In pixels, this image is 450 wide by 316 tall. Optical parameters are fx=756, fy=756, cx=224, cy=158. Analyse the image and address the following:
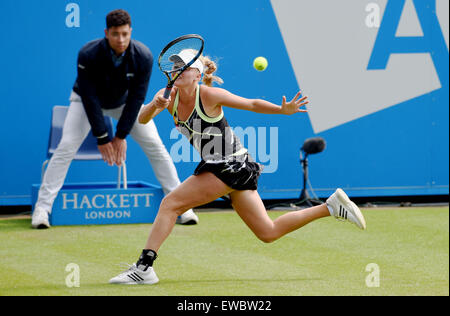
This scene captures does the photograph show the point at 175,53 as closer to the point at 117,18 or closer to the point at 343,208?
the point at 343,208

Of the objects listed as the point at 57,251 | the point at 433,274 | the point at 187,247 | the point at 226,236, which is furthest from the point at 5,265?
the point at 433,274

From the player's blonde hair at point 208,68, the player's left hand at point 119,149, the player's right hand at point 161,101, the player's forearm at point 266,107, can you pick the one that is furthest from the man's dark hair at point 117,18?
the player's forearm at point 266,107

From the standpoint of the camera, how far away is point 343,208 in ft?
14.5

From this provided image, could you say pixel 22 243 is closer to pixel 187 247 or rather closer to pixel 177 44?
pixel 187 247

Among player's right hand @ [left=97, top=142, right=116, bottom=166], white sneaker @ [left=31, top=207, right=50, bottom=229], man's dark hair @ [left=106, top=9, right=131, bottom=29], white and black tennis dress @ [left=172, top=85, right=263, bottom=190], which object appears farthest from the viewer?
white sneaker @ [left=31, top=207, right=50, bottom=229]

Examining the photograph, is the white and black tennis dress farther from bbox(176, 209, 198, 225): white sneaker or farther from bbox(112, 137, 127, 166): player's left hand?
bbox(176, 209, 198, 225): white sneaker

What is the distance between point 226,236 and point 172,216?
80.3 inches

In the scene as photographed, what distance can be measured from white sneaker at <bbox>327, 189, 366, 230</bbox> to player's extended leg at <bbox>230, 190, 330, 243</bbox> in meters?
0.05

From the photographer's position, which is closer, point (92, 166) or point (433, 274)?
point (433, 274)

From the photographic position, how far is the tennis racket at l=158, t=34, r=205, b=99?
427 centimetres

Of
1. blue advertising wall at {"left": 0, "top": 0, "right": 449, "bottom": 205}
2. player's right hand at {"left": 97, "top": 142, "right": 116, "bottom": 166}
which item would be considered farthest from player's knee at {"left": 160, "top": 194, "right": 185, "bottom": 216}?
blue advertising wall at {"left": 0, "top": 0, "right": 449, "bottom": 205}

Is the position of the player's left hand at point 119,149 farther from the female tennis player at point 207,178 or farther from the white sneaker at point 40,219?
the female tennis player at point 207,178

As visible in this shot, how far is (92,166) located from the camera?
7.95 m

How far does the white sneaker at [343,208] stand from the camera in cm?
442
